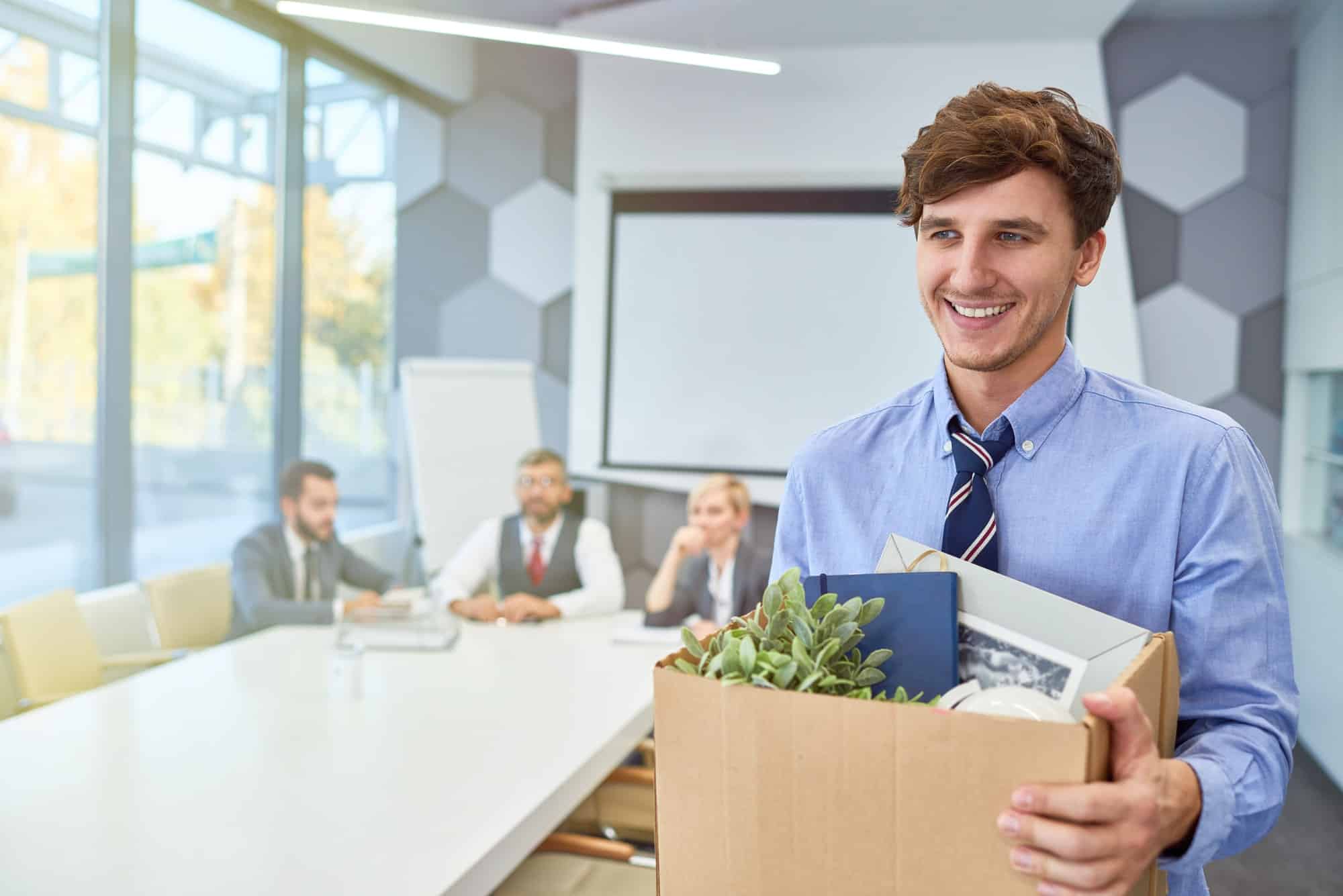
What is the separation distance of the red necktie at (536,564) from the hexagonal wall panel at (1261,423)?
131 inches

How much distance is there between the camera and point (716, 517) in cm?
363

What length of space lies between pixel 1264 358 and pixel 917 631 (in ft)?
16.8

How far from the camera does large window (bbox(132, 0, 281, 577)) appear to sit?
13.7ft

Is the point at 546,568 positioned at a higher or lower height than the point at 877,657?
lower

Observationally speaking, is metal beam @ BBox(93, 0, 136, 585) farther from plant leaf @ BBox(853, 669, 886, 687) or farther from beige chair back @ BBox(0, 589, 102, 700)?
plant leaf @ BBox(853, 669, 886, 687)

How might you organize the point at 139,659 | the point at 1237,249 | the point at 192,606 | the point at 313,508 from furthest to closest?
1. the point at 1237,249
2. the point at 313,508
3. the point at 192,606
4. the point at 139,659

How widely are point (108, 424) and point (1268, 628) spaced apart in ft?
13.4

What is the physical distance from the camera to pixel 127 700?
8.32ft

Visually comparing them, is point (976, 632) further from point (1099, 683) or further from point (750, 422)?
point (750, 422)

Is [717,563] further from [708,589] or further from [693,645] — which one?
[693,645]

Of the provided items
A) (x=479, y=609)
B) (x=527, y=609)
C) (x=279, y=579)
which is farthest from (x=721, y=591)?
(x=279, y=579)

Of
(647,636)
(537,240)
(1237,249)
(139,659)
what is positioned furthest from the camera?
(537,240)

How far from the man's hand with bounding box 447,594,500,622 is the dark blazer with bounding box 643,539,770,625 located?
0.51 m

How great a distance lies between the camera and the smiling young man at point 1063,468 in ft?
2.97
